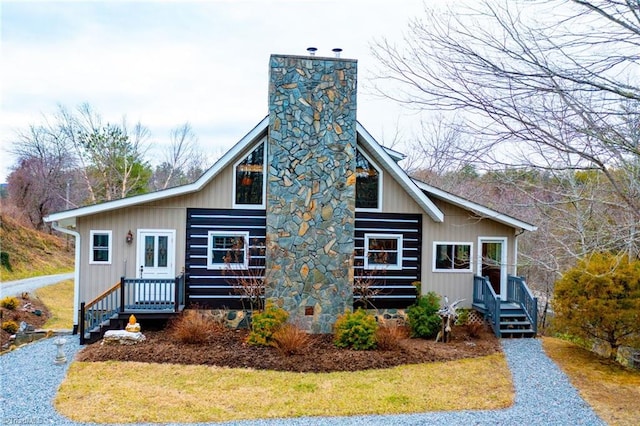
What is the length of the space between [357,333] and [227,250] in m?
4.16

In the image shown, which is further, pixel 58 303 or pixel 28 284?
pixel 28 284

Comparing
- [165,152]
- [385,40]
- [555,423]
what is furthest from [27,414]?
[165,152]

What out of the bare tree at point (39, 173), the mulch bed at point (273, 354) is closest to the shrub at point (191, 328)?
the mulch bed at point (273, 354)

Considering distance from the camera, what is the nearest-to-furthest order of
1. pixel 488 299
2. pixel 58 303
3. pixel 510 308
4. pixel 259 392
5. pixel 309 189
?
pixel 259 392 → pixel 309 189 → pixel 488 299 → pixel 510 308 → pixel 58 303

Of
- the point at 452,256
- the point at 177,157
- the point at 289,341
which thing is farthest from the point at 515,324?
the point at 177,157

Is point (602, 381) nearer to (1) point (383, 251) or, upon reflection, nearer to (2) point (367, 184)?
(1) point (383, 251)

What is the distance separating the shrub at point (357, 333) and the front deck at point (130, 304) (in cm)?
415

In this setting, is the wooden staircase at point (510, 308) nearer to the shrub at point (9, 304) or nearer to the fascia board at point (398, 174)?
the fascia board at point (398, 174)

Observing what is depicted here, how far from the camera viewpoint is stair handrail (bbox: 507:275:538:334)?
519 inches

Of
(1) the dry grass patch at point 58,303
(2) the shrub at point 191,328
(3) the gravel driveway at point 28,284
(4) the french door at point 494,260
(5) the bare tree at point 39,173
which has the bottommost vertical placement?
(1) the dry grass patch at point 58,303

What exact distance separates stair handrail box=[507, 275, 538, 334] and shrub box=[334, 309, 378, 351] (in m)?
4.64

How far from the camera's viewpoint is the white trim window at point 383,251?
539 inches

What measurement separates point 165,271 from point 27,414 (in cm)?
601

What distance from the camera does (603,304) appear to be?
34.8ft
